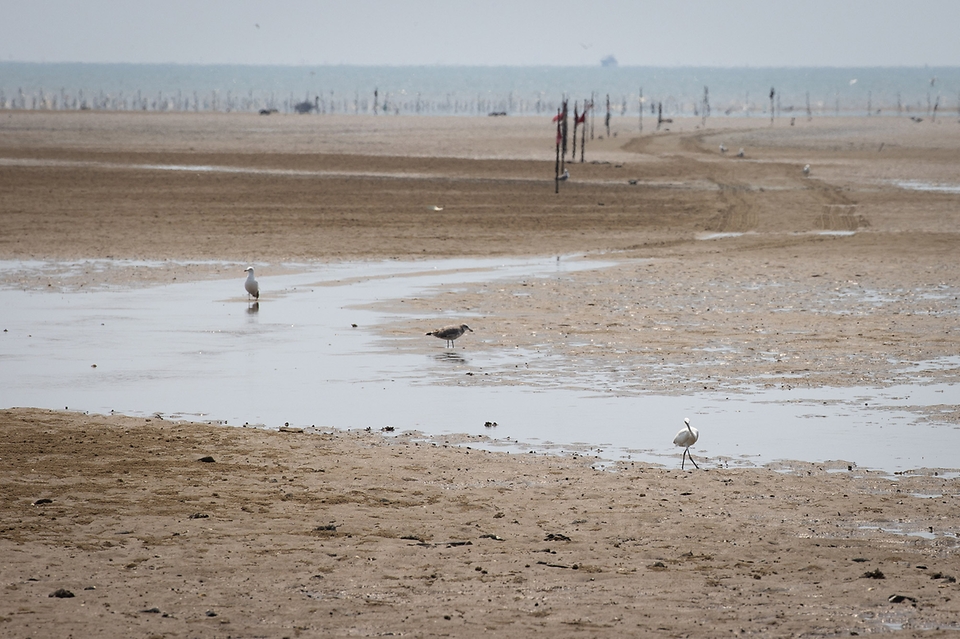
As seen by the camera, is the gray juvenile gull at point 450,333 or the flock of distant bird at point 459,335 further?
the gray juvenile gull at point 450,333

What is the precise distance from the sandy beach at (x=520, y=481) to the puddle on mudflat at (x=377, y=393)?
1.42 ft

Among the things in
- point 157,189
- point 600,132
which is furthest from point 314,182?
point 600,132

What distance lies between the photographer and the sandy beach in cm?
676

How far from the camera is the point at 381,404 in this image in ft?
40.0

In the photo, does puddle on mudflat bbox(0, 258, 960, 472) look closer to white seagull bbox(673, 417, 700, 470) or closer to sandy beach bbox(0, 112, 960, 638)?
white seagull bbox(673, 417, 700, 470)

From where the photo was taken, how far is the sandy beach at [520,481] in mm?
6758

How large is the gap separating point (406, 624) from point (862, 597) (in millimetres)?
2585

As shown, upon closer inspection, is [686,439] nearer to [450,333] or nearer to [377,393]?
[377,393]

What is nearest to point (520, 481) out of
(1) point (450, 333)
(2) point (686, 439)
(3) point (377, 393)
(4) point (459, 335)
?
(2) point (686, 439)

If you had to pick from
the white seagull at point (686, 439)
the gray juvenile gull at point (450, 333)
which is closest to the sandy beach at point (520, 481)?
the white seagull at point (686, 439)

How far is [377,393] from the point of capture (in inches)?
500

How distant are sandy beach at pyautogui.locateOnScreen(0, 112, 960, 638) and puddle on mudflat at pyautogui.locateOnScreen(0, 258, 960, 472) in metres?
0.43

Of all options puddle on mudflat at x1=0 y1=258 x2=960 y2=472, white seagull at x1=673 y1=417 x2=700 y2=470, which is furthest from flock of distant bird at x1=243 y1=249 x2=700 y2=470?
puddle on mudflat at x1=0 y1=258 x2=960 y2=472

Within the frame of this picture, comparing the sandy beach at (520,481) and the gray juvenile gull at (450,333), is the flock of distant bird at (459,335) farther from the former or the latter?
the sandy beach at (520,481)
